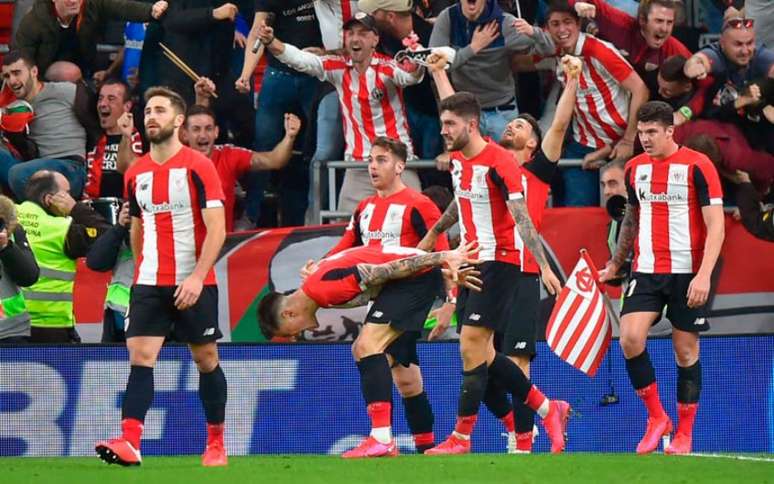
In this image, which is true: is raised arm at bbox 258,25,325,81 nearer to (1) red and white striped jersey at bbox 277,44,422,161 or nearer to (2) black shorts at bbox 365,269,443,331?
(1) red and white striped jersey at bbox 277,44,422,161

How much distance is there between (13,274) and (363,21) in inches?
145

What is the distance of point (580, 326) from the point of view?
36.2ft

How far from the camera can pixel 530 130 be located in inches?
445

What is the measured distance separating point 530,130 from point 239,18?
14.4 ft

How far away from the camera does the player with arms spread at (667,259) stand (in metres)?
10.4

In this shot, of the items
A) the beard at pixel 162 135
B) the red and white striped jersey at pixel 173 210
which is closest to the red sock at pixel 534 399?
the red and white striped jersey at pixel 173 210

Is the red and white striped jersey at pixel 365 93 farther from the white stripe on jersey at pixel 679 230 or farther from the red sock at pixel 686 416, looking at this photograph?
the red sock at pixel 686 416

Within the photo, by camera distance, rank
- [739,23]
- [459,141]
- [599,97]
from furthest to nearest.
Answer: [599,97] < [739,23] < [459,141]

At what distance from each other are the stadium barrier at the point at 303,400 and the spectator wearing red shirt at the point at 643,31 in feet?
7.95

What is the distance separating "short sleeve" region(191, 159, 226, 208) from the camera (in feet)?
31.4

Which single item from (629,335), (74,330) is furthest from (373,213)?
(74,330)

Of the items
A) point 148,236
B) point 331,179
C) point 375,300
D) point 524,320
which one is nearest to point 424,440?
point 524,320

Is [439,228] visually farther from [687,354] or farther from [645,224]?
[687,354]

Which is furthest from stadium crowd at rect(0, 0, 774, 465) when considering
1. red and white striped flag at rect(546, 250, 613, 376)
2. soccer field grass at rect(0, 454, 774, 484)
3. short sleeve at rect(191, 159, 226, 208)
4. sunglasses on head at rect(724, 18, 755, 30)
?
soccer field grass at rect(0, 454, 774, 484)
